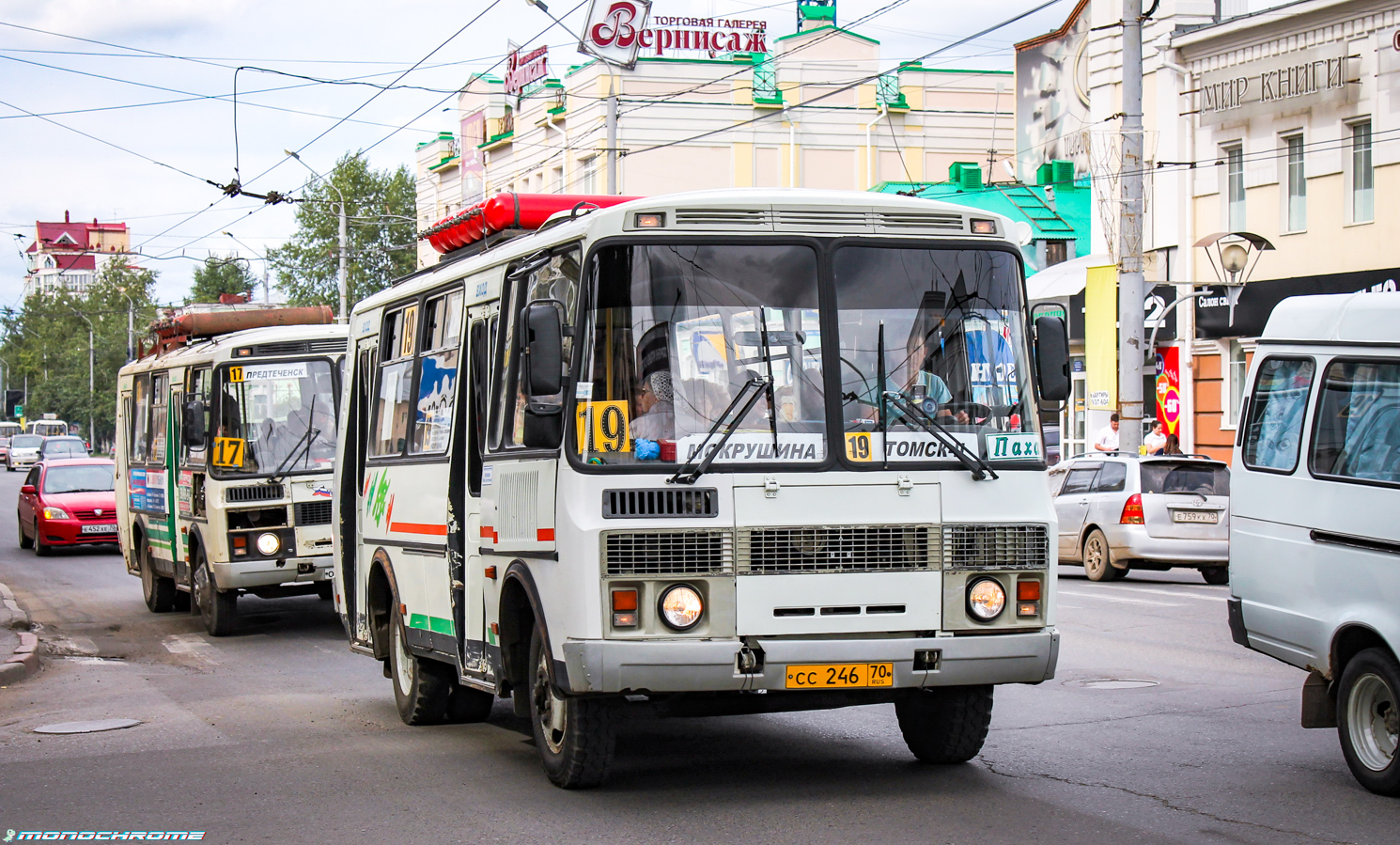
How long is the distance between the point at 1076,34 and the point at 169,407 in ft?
95.1

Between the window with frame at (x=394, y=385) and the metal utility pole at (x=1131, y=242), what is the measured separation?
586 inches

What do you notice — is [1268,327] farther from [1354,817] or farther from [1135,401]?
[1135,401]

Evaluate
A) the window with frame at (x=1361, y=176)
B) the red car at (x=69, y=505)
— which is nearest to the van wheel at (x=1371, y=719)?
the window with frame at (x=1361, y=176)

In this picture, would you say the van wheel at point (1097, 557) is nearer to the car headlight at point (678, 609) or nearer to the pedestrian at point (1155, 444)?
the pedestrian at point (1155, 444)

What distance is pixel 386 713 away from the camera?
11352mm

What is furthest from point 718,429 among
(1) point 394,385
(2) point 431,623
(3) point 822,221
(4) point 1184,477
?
(4) point 1184,477

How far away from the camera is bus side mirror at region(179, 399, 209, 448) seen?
55.2 feet

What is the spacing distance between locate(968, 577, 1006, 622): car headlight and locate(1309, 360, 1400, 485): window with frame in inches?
73.5

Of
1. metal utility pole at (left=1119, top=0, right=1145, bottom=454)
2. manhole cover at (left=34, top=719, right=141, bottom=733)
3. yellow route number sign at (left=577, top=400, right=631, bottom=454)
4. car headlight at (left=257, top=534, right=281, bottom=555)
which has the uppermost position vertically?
metal utility pole at (left=1119, top=0, right=1145, bottom=454)

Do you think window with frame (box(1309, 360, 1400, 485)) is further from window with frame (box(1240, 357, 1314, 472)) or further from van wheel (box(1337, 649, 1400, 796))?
van wheel (box(1337, 649, 1400, 796))

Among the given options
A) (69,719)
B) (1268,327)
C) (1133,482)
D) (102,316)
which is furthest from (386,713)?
(102,316)

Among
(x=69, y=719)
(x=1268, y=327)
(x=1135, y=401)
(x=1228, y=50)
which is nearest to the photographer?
(x=1268, y=327)

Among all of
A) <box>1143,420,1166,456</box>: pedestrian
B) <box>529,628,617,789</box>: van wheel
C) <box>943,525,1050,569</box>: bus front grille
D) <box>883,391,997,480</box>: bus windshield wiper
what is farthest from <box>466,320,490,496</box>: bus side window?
<box>1143,420,1166,456</box>: pedestrian

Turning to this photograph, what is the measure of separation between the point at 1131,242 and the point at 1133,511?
5.11m
